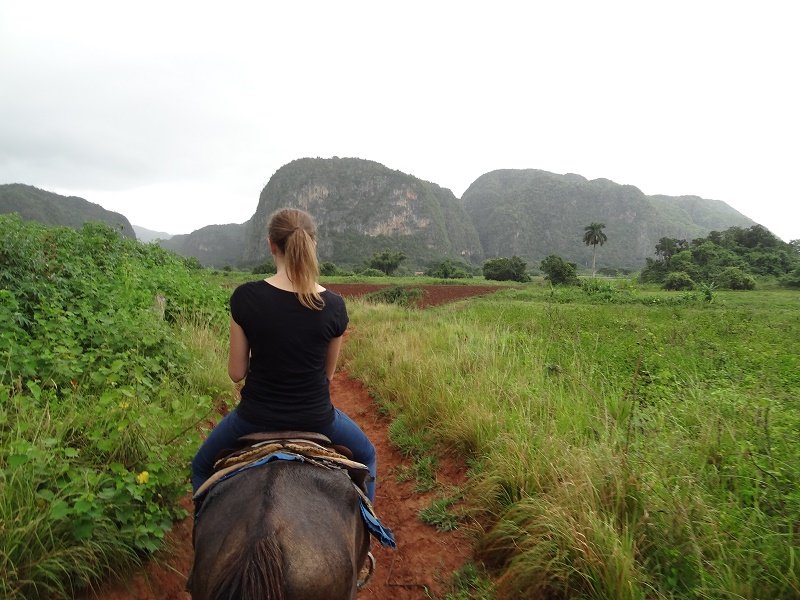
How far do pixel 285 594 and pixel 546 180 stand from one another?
185901 mm

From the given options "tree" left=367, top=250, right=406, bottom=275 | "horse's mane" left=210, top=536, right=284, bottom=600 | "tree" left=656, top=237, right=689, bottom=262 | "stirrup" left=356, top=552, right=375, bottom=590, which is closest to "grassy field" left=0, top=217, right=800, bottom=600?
"stirrup" left=356, top=552, right=375, bottom=590

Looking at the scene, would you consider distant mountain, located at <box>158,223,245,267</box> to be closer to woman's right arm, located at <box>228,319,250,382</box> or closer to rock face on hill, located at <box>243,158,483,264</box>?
rock face on hill, located at <box>243,158,483,264</box>

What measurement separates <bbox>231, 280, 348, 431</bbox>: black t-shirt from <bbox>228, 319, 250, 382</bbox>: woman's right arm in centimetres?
6

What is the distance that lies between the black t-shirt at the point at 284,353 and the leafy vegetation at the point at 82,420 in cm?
100

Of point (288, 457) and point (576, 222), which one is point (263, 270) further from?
point (576, 222)

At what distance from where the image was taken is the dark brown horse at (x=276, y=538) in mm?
1251

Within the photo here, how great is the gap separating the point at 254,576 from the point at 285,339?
941 millimetres

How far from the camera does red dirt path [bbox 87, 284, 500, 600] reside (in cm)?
226

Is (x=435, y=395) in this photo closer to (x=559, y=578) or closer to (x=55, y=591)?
(x=559, y=578)

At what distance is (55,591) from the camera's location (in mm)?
1907

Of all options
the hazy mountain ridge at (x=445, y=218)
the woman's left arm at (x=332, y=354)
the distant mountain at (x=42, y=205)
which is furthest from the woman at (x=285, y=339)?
the hazy mountain ridge at (x=445, y=218)

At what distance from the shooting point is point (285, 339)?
6.14 feet

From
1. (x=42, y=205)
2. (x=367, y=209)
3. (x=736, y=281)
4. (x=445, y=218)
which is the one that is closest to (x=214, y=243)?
(x=367, y=209)

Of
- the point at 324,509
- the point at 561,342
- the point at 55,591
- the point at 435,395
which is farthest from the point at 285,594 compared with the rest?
the point at 561,342
